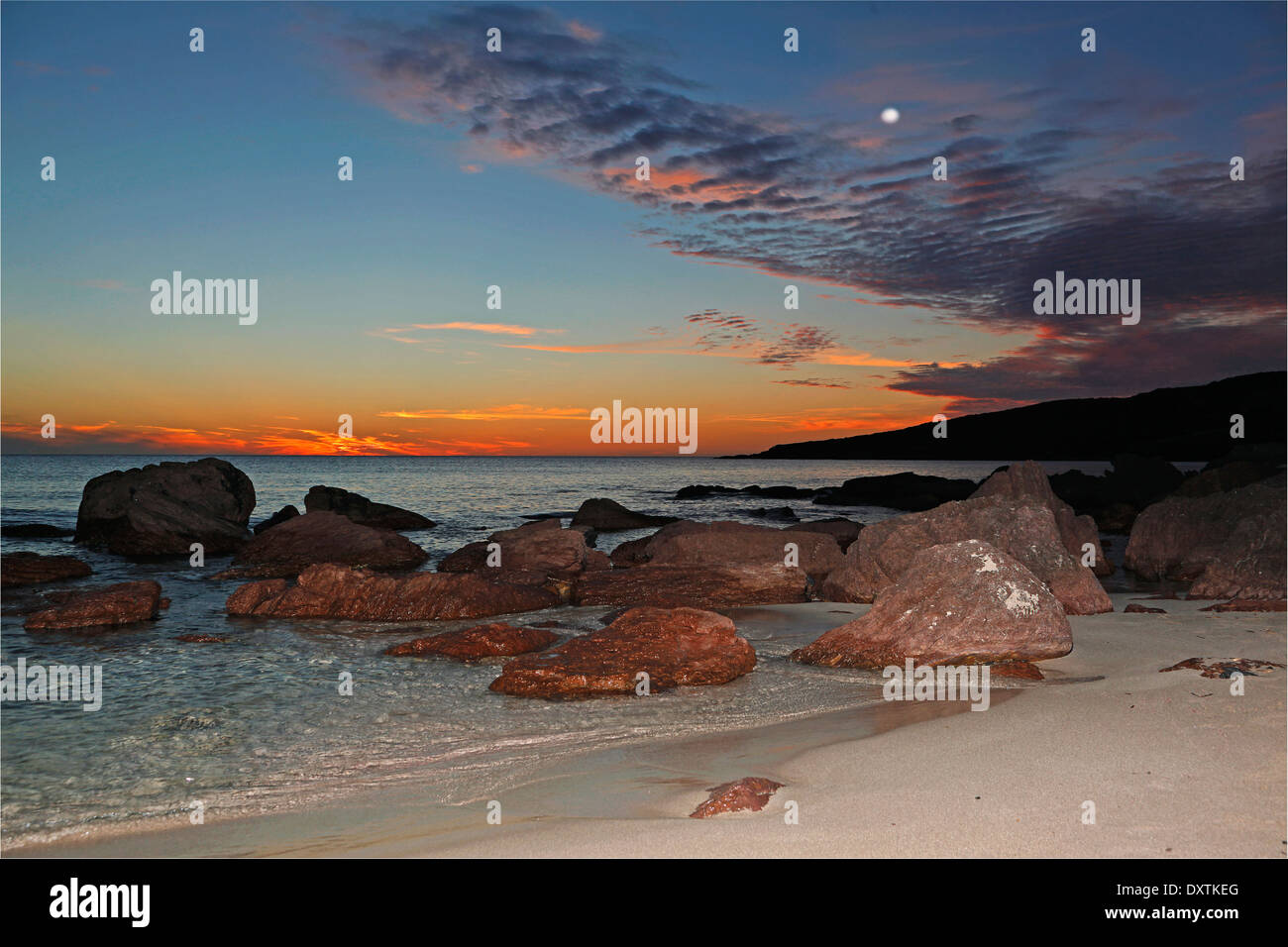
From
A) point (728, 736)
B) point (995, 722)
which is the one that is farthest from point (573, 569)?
point (995, 722)

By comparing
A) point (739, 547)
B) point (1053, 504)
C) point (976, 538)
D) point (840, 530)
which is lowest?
point (840, 530)

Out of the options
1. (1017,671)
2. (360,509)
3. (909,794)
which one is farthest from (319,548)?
(909,794)

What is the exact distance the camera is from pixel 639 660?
8.99 meters

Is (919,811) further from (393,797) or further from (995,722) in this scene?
(393,797)

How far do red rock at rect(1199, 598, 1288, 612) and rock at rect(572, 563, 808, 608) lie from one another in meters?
6.05

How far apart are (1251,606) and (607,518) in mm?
24713

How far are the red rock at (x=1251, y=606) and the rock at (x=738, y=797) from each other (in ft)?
29.1

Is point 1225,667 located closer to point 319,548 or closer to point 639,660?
point 639,660

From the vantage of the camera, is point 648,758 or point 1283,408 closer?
point 648,758

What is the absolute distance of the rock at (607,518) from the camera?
3356 cm

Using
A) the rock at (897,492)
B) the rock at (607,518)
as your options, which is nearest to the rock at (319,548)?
the rock at (607,518)

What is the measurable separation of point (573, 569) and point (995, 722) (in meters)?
11.0

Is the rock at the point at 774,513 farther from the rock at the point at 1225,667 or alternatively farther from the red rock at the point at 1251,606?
the rock at the point at 1225,667

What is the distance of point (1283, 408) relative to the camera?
378 feet
